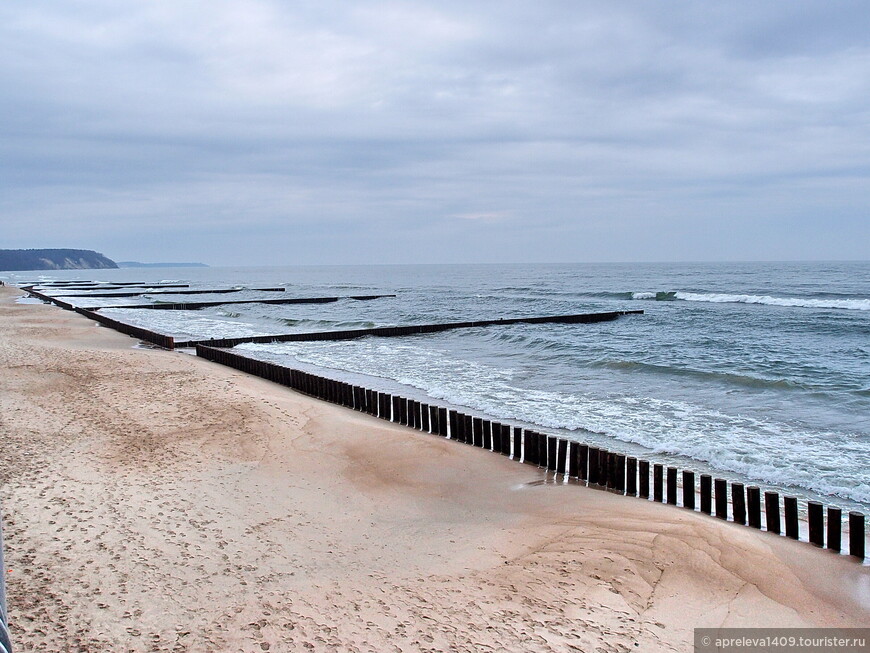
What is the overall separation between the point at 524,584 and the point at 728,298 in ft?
185

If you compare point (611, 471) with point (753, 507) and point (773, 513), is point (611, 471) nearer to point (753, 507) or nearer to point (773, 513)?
point (753, 507)

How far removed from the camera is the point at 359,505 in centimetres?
819

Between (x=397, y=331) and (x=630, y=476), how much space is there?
74.9ft

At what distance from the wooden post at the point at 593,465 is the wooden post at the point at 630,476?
A: 18.1 inches

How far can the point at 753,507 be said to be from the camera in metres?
7.91

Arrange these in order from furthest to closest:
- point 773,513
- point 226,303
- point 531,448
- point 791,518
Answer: point 226,303
point 531,448
point 773,513
point 791,518

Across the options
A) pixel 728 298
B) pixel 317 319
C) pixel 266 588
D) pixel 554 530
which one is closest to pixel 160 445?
pixel 266 588

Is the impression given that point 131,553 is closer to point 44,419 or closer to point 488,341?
point 44,419

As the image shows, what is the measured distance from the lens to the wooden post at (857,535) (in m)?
7.02

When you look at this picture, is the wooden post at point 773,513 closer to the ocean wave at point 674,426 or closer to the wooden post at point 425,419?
the ocean wave at point 674,426

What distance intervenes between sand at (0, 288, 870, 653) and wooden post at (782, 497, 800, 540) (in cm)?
19

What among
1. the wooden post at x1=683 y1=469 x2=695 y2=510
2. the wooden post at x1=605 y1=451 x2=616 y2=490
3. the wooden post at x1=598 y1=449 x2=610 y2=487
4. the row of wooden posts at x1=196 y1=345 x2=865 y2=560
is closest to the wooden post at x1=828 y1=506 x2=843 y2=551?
the row of wooden posts at x1=196 y1=345 x2=865 y2=560

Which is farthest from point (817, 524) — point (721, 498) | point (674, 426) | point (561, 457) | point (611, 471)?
point (674, 426)

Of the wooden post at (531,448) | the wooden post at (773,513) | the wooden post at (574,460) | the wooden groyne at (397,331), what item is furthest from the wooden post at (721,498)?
the wooden groyne at (397,331)
